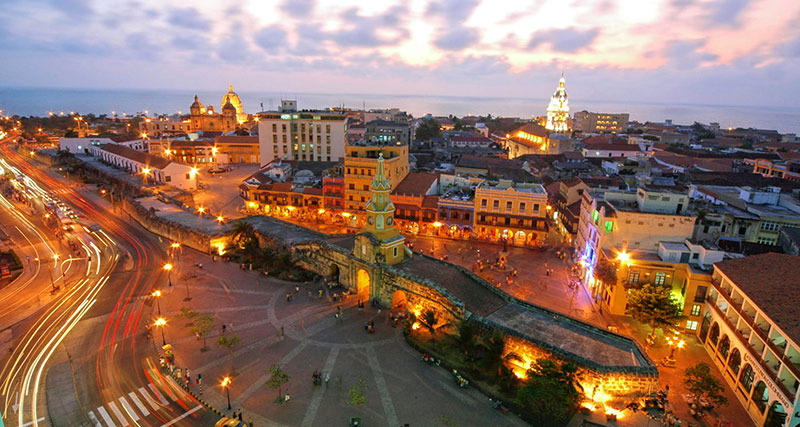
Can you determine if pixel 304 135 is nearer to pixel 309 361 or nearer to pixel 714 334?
pixel 309 361

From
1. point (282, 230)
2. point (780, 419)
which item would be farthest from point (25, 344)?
point (780, 419)

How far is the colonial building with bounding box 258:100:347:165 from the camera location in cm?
10150

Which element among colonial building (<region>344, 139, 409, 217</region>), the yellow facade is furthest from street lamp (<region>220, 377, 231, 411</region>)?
colonial building (<region>344, 139, 409, 217</region>)

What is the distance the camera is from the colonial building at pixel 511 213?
2188 inches

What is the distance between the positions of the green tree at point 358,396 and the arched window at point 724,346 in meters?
26.2

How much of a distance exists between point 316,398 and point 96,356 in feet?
59.9

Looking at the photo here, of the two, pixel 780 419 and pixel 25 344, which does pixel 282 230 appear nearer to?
pixel 25 344

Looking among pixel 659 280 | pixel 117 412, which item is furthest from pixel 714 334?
pixel 117 412

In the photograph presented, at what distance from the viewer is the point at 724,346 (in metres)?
32.0

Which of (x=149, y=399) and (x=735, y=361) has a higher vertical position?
(x=735, y=361)

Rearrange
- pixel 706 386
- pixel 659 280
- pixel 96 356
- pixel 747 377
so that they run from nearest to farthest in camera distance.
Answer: pixel 706 386, pixel 747 377, pixel 96 356, pixel 659 280

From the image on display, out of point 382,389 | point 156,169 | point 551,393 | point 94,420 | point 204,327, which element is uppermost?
point 156,169

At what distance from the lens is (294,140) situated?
103062mm

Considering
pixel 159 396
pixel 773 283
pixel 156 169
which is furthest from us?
pixel 156 169
